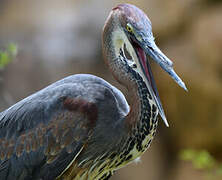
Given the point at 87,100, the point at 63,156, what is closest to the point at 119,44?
the point at 87,100

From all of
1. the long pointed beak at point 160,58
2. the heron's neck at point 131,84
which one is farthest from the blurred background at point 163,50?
the long pointed beak at point 160,58

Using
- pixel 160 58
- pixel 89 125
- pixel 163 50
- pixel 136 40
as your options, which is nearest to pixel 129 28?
pixel 136 40

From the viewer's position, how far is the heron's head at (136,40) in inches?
114

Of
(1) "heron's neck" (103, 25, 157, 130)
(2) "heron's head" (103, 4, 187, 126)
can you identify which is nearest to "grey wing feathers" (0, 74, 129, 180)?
(1) "heron's neck" (103, 25, 157, 130)

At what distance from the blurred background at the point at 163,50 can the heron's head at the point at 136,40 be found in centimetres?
342

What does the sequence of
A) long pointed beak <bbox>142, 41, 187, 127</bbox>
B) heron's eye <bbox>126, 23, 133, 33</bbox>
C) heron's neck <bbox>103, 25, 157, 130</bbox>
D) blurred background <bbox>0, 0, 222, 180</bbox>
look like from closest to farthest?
long pointed beak <bbox>142, 41, 187, 127</bbox> < heron's eye <bbox>126, 23, 133, 33</bbox> < heron's neck <bbox>103, 25, 157, 130</bbox> < blurred background <bbox>0, 0, 222, 180</bbox>

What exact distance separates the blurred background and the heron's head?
3.42 meters

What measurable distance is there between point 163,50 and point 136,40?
3.78 meters

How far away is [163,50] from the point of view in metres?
6.71

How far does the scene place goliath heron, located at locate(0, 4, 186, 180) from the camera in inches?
123

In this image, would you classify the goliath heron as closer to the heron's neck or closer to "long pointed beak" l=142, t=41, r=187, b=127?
the heron's neck

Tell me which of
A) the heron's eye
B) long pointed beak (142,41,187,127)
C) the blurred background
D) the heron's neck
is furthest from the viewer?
the blurred background

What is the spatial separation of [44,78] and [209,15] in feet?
7.72

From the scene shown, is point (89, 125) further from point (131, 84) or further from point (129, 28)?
point (129, 28)
